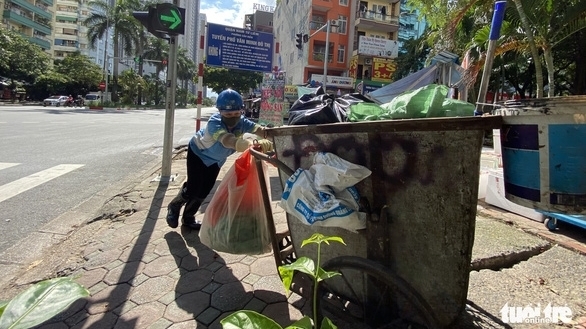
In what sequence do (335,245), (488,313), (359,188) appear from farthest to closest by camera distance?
(488,313) → (335,245) → (359,188)

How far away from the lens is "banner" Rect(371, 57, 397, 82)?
2661 cm

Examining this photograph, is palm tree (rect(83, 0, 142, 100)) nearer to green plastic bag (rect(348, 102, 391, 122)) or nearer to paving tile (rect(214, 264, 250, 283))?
paving tile (rect(214, 264, 250, 283))

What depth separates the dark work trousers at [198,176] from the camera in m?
3.21

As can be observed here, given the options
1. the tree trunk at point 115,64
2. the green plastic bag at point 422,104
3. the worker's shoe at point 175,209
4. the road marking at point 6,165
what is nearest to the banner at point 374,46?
the tree trunk at point 115,64

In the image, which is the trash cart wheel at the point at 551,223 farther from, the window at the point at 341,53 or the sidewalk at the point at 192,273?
the window at the point at 341,53

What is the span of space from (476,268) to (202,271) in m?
2.01

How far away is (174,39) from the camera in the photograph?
507 cm

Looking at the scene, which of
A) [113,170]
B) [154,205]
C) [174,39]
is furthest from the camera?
[113,170]

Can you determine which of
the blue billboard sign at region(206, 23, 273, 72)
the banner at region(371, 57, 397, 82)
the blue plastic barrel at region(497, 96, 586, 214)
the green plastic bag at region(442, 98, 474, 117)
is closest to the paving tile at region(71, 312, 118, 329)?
the green plastic bag at region(442, 98, 474, 117)

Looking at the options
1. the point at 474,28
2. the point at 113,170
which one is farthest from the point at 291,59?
the point at 113,170

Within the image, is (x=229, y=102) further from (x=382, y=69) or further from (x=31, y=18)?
(x=31, y=18)

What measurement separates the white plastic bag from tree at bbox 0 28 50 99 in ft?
127

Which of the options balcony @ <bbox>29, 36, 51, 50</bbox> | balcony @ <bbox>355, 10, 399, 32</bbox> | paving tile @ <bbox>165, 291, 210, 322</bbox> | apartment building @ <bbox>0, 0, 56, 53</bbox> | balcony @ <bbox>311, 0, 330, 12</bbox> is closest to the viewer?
paving tile @ <bbox>165, 291, 210, 322</bbox>

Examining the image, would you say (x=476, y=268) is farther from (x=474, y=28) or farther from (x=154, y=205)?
(x=474, y=28)
